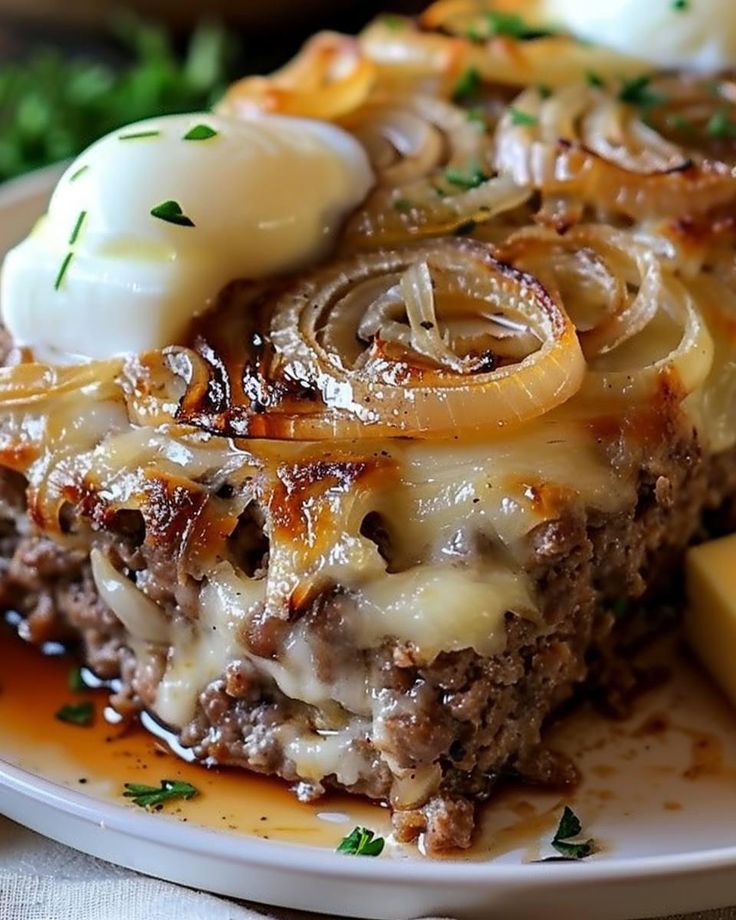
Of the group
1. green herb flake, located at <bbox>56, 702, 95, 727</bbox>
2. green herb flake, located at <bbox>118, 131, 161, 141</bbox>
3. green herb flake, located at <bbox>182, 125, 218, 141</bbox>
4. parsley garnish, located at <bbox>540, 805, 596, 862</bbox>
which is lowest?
green herb flake, located at <bbox>56, 702, 95, 727</bbox>

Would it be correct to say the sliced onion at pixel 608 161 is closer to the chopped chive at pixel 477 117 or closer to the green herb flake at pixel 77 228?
the chopped chive at pixel 477 117

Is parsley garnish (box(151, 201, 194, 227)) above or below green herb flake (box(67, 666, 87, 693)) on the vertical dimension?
above

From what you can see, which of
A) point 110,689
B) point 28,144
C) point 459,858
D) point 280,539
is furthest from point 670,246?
point 28,144

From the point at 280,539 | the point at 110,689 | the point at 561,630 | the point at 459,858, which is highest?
the point at 280,539

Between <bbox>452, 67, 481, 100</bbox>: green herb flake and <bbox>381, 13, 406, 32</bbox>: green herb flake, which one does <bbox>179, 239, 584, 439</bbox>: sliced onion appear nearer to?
<bbox>452, 67, 481, 100</bbox>: green herb flake

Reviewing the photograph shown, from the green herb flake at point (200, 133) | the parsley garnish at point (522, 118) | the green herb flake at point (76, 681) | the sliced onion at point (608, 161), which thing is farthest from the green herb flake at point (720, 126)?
the green herb flake at point (76, 681)

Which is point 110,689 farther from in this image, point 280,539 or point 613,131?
point 613,131

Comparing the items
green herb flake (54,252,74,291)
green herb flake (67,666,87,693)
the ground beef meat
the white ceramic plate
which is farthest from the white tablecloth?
green herb flake (54,252,74,291)

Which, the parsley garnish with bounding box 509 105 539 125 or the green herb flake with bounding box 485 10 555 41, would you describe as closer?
the parsley garnish with bounding box 509 105 539 125
